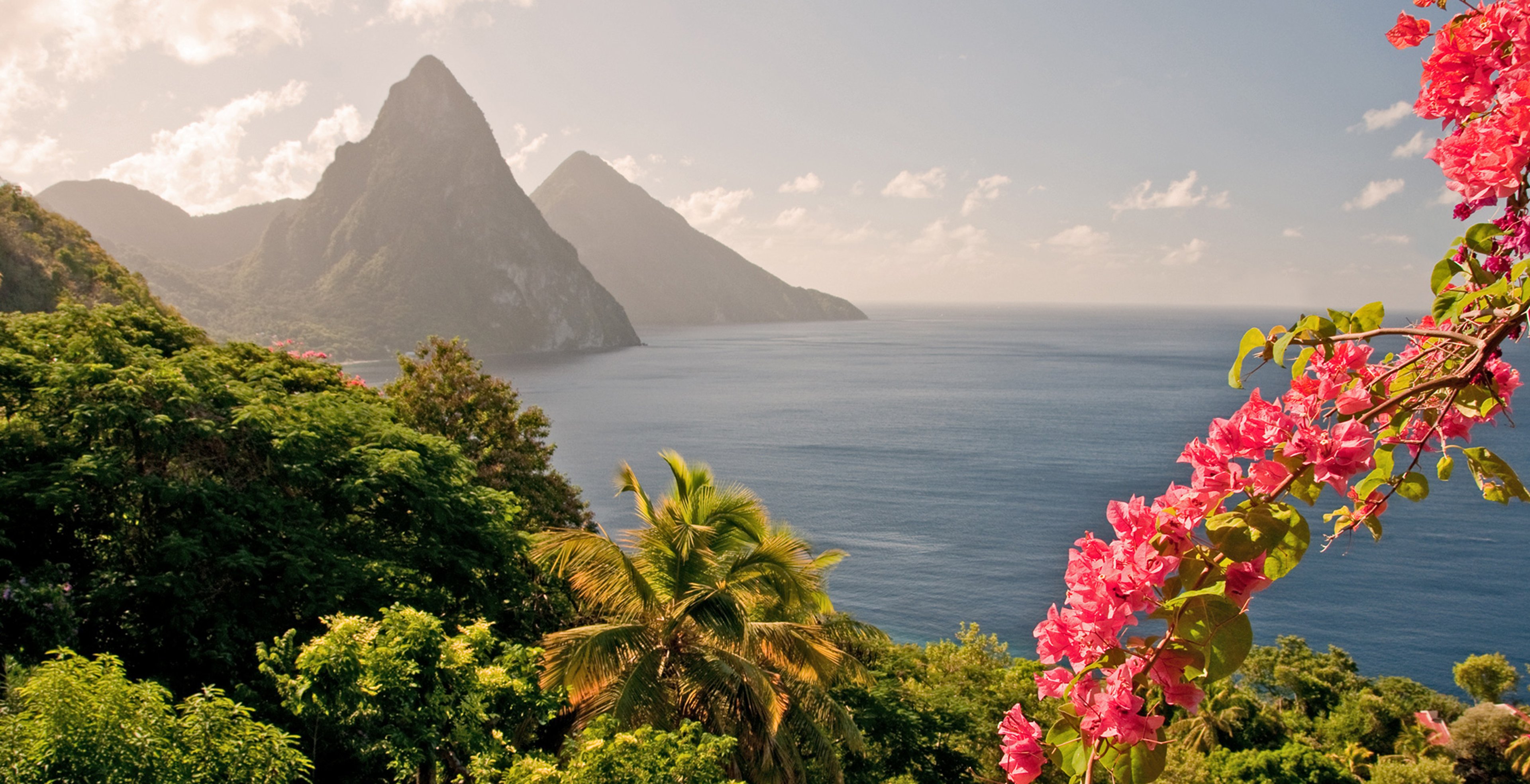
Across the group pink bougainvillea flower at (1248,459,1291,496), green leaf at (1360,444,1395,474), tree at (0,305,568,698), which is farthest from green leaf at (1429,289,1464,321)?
tree at (0,305,568,698)

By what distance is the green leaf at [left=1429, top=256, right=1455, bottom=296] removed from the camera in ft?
4.69

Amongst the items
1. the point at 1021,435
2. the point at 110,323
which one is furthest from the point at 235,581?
the point at 1021,435

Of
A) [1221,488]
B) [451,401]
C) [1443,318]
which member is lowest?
[451,401]

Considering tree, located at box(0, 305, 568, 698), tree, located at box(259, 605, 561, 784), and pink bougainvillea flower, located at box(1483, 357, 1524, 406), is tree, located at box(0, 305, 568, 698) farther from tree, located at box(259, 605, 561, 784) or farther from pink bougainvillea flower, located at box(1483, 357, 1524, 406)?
pink bougainvillea flower, located at box(1483, 357, 1524, 406)

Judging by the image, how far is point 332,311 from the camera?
13838 cm

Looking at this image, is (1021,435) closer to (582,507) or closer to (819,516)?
(819,516)

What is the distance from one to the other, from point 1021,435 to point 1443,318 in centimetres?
6857

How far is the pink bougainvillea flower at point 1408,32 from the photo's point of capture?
163 cm

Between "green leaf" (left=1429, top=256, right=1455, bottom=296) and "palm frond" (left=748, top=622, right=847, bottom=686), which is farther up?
"green leaf" (left=1429, top=256, right=1455, bottom=296)

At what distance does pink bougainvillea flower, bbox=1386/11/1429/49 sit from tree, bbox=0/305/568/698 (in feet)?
29.4

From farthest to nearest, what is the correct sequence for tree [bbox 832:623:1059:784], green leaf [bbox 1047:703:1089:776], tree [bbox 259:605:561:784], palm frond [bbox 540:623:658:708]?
1. tree [bbox 832:623:1059:784]
2. palm frond [bbox 540:623:658:708]
3. tree [bbox 259:605:561:784]
4. green leaf [bbox 1047:703:1089:776]

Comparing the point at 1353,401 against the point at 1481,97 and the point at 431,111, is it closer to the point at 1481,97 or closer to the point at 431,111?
the point at 1481,97

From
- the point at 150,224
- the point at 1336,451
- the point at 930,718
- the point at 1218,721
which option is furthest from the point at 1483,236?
the point at 150,224

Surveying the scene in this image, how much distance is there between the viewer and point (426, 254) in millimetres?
160625
